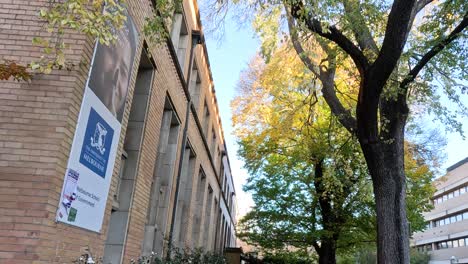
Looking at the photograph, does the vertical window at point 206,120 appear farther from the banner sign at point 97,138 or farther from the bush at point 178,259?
the banner sign at point 97,138

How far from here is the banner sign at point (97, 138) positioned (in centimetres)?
559

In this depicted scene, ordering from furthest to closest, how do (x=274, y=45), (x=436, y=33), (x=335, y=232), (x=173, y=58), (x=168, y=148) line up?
(x=335, y=232) < (x=168, y=148) < (x=173, y=58) < (x=436, y=33) < (x=274, y=45)

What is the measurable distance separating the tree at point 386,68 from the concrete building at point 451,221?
3708 centimetres

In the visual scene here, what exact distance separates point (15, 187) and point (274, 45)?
19.8 ft

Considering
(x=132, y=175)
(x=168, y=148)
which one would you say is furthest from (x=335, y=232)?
(x=132, y=175)

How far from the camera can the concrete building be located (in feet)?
154

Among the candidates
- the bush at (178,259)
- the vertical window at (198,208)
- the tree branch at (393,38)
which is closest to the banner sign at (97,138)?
the bush at (178,259)

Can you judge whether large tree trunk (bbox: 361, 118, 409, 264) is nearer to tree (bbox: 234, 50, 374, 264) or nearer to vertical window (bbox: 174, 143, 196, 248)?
vertical window (bbox: 174, 143, 196, 248)

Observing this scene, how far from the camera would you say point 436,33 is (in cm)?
1016

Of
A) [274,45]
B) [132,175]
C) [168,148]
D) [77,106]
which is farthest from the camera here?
[168,148]

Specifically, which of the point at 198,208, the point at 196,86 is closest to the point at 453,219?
the point at 198,208

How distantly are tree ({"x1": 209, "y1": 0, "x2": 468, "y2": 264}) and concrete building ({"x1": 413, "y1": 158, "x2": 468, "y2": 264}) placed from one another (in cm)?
3708

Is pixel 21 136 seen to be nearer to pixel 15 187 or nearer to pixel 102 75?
pixel 15 187

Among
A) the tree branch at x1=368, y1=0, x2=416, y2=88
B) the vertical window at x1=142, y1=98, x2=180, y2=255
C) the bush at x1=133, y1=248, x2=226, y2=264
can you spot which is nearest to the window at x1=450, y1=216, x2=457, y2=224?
the bush at x1=133, y1=248, x2=226, y2=264
